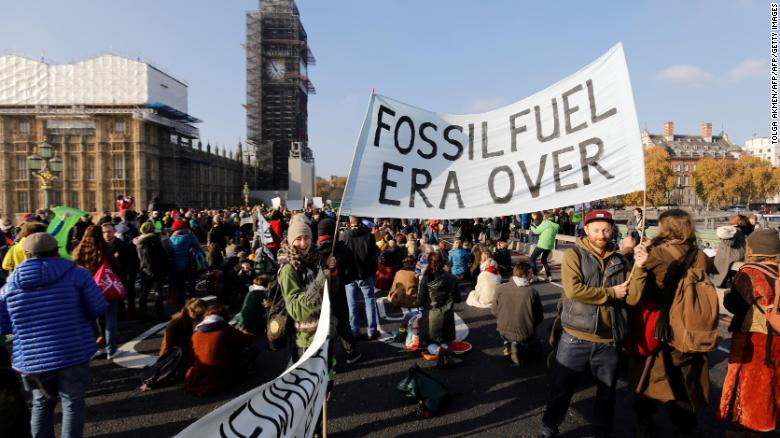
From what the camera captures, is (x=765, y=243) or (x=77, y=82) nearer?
(x=765, y=243)

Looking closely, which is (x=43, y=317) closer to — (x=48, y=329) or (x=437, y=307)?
(x=48, y=329)

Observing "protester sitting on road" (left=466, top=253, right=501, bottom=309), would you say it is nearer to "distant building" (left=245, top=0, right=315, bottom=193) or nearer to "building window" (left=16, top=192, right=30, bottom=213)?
"building window" (left=16, top=192, right=30, bottom=213)

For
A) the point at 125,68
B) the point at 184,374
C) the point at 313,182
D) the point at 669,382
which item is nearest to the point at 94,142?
the point at 125,68

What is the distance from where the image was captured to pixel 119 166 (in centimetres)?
4397

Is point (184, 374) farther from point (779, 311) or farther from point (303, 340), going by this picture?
point (779, 311)

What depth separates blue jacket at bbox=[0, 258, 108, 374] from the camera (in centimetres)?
287

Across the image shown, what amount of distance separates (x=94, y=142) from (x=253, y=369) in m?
49.7

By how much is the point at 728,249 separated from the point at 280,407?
7.19 m

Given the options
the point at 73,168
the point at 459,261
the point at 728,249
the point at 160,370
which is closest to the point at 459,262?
the point at 459,261

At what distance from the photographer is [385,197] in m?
3.37

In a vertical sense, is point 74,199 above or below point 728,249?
above

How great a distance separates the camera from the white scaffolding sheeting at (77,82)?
4675cm

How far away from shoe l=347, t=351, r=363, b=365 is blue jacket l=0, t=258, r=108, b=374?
2645 mm

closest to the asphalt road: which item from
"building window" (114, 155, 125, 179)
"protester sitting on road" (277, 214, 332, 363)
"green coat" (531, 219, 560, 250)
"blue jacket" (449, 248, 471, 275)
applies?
"protester sitting on road" (277, 214, 332, 363)
